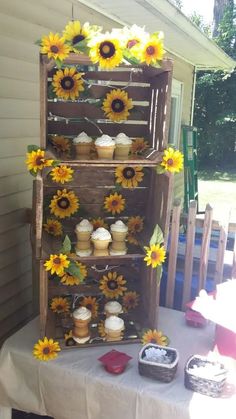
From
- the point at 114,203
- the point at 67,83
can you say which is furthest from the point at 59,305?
the point at 67,83

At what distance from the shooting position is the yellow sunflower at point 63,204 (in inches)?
90.7

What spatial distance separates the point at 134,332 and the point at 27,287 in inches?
48.8

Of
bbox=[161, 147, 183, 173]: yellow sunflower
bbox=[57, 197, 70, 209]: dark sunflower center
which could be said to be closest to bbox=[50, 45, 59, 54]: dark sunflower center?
bbox=[161, 147, 183, 173]: yellow sunflower

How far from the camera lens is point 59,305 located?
2482mm

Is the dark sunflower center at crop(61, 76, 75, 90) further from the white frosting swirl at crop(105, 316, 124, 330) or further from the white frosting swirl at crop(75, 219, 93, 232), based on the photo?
the white frosting swirl at crop(105, 316, 124, 330)

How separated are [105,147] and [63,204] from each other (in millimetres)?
442

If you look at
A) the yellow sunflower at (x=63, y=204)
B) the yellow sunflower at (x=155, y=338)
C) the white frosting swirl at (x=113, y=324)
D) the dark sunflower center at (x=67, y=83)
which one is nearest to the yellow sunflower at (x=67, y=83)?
the dark sunflower center at (x=67, y=83)

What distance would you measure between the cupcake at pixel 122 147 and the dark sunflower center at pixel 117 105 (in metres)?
0.18

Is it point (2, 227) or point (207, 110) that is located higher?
point (207, 110)

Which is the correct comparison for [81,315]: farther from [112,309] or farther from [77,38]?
[77,38]

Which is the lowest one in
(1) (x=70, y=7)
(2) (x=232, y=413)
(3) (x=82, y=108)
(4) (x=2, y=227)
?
(2) (x=232, y=413)

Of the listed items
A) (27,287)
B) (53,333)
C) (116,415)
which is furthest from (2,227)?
(116,415)

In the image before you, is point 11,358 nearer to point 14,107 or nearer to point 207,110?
point 14,107

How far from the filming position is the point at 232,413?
5.60 feet
